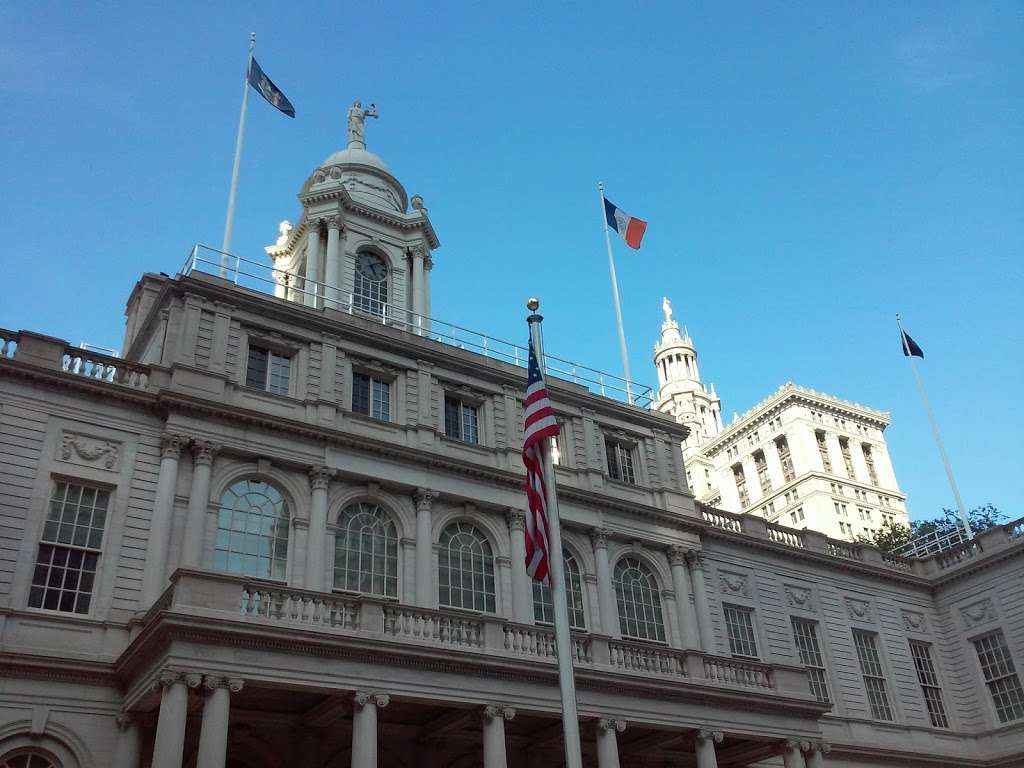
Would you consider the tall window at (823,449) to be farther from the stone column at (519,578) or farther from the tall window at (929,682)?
the stone column at (519,578)

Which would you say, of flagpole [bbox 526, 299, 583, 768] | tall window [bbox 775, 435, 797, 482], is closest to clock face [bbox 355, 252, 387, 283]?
flagpole [bbox 526, 299, 583, 768]

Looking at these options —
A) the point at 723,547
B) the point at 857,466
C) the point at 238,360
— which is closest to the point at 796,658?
the point at 723,547

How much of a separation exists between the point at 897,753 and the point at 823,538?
7.41m

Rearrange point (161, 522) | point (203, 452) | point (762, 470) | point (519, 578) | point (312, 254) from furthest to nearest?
point (762, 470) → point (312, 254) → point (519, 578) → point (203, 452) → point (161, 522)

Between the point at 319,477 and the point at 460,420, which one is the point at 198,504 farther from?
the point at 460,420

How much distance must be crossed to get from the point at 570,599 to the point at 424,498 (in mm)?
5082

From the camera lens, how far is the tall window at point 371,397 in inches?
1071

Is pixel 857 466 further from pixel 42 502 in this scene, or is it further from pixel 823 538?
pixel 42 502

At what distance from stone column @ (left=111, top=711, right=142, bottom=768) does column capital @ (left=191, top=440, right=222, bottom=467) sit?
226 inches

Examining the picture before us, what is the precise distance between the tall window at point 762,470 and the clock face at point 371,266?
5581 cm

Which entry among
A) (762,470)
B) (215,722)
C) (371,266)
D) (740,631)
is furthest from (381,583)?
(762,470)

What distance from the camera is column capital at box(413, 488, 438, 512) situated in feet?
84.9

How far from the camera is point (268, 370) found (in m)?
26.1

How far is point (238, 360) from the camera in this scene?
25375 millimetres
